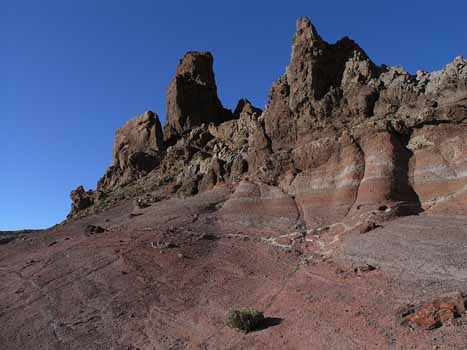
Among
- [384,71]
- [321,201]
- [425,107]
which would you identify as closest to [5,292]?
[321,201]

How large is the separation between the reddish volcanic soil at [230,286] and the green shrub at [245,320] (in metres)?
0.38

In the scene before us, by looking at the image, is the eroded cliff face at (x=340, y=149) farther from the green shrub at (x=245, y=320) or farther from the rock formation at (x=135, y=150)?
the green shrub at (x=245, y=320)

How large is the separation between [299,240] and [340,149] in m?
8.78

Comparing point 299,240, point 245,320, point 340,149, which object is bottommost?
point 245,320

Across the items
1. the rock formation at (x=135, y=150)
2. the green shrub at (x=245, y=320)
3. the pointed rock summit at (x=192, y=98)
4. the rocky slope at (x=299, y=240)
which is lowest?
the green shrub at (x=245, y=320)

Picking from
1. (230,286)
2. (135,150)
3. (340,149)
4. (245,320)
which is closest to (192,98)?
(135,150)

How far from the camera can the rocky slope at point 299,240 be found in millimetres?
19438

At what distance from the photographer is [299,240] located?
29969mm

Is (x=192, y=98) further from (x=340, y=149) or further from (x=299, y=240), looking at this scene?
(x=299, y=240)

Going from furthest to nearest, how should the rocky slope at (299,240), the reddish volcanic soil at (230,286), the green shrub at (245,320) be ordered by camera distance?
the green shrub at (245,320)
the rocky slope at (299,240)
the reddish volcanic soil at (230,286)

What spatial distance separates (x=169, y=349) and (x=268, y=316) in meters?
4.56

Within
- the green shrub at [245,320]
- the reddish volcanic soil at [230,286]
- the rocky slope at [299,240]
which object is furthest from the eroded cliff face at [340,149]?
the green shrub at [245,320]

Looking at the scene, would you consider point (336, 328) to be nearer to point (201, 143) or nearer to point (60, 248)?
point (60, 248)

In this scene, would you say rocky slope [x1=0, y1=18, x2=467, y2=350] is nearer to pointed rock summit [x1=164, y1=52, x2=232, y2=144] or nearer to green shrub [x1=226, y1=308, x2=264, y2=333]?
green shrub [x1=226, y1=308, x2=264, y2=333]
